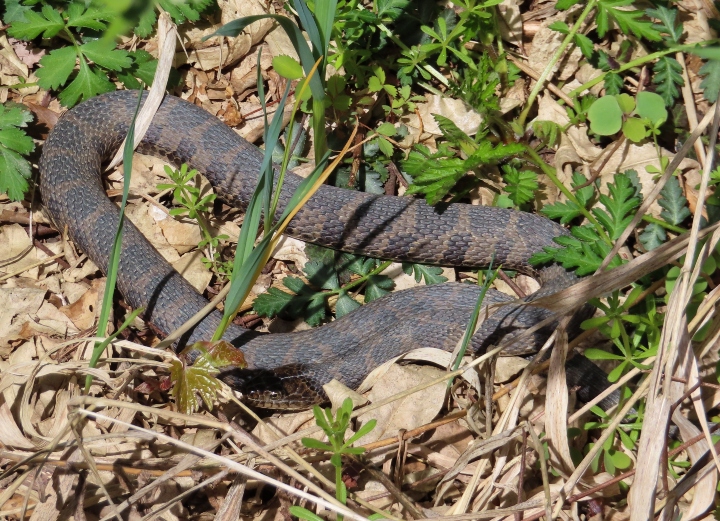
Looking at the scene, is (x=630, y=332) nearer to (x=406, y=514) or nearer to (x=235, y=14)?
(x=406, y=514)

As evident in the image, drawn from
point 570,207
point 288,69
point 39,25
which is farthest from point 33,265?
point 570,207

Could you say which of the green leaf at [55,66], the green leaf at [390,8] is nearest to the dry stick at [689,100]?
the green leaf at [390,8]

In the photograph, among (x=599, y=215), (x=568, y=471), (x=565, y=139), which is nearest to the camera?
(x=568, y=471)

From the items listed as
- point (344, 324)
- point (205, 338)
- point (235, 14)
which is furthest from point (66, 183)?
point (344, 324)

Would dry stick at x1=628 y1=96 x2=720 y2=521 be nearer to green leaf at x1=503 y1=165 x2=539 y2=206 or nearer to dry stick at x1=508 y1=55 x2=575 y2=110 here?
green leaf at x1=503 y1=165 x2=539 y2=206

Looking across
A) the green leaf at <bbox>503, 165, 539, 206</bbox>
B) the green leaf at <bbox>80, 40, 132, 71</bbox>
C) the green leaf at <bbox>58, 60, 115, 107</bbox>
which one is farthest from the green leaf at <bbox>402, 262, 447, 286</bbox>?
the green leaf at <bbox>58, 60, 115, 107</bbox>

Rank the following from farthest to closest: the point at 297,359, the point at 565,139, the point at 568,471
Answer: the point at 565,139
the point at 297,359
the point at 568,471

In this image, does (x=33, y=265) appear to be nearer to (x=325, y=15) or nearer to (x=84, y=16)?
(x=84, y=16)
